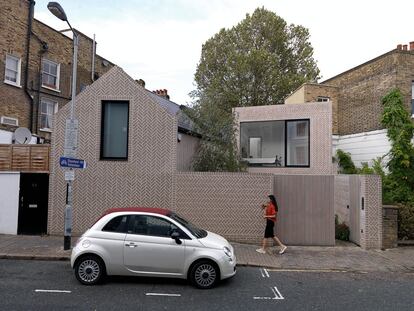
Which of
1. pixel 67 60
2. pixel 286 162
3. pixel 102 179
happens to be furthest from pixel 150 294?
pixel 67 60

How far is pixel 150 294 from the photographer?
717 cm

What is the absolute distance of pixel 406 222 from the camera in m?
12.2

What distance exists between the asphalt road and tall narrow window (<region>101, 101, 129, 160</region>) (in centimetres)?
496

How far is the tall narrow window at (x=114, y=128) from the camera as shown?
1313 cm

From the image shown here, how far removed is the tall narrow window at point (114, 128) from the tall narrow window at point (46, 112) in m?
9.65

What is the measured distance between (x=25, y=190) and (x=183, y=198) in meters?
5.40

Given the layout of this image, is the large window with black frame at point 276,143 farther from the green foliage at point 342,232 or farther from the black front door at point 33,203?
the black front door at point 33,203

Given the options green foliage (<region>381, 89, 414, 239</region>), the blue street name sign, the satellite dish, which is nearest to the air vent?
the satellite dish

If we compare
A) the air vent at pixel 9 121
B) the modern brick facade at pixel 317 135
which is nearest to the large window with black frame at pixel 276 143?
the modern brick facade at pixel 317 135

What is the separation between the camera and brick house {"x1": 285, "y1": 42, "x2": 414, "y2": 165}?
55.4 feet

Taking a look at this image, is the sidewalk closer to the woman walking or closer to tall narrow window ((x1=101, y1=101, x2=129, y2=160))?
the woman walking

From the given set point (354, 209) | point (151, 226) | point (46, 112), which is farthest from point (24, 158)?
point (354, 209)

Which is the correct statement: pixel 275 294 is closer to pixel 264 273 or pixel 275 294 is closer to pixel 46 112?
pixel 264 273

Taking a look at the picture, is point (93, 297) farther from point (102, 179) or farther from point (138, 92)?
point (138, 92)
